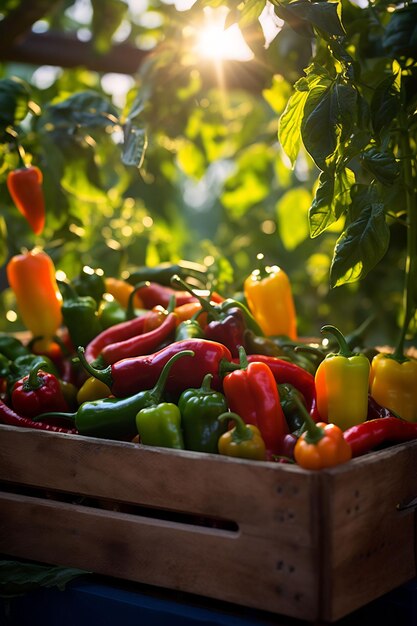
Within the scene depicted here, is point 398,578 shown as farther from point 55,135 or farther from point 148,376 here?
point 55,135

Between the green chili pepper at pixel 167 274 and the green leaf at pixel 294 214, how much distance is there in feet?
2.21

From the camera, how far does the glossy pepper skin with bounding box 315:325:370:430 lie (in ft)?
5.31

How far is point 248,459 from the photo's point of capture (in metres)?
1.42

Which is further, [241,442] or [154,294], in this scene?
[154,294]

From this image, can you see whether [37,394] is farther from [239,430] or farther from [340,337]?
[340,337]

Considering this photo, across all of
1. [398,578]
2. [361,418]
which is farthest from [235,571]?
[361,418]

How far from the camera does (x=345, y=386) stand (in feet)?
5.30

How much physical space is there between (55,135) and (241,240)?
1.28 meters

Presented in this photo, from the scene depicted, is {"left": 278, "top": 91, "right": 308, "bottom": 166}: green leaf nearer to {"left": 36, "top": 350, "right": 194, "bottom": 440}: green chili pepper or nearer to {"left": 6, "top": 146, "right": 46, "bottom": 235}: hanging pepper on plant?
{"left": 36, "top": 350, "right": 194, "bottom": 440}: green chili pepper

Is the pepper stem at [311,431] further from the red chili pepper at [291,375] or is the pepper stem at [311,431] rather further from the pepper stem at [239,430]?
the red chili pepper at [291,375]

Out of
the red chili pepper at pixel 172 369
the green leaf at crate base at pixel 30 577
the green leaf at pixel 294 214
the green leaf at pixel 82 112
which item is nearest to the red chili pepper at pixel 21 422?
the red chili pepper at pixel 172 369

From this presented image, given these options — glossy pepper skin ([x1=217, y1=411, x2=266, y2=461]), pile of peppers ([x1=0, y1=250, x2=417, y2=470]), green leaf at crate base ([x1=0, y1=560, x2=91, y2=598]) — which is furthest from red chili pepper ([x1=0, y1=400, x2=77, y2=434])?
glossy pepper skin ([x1=217, y1=411, x2=266, y2=461])

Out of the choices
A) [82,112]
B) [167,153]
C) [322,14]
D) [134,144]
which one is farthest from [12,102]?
[167,153]

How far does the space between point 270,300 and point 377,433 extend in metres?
0.69
